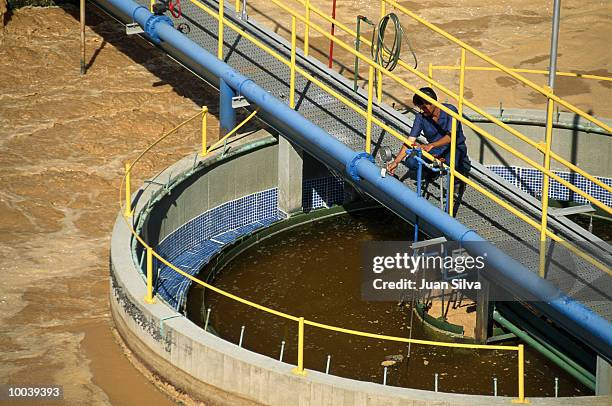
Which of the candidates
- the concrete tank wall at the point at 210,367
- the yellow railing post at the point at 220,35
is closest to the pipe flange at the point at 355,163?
the concrete tank wall at the point at 210,367

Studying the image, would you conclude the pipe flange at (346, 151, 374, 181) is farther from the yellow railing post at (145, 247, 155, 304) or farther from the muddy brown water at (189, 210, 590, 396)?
the yellow railing post at (145, 247, 155, 304)

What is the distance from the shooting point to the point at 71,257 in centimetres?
1536

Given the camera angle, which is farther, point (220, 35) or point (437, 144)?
point (220, 35)

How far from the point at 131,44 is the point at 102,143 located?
338 centimetres

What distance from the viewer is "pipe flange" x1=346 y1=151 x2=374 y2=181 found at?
14156mm

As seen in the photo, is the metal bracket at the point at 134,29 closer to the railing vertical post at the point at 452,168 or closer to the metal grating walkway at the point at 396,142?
the metal grating walkway at the point at 396,142

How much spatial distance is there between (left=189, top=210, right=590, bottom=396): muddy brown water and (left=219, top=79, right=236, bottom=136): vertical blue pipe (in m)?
1.44

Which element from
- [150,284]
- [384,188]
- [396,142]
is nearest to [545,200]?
[384,188]

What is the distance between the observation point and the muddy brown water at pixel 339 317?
13.8 metres

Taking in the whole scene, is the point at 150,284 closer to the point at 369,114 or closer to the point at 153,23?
the point at 369,114

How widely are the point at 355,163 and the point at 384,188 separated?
0.45 m

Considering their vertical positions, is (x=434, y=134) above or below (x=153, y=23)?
below

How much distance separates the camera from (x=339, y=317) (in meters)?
14.9

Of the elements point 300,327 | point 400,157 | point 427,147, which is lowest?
point 300,327
